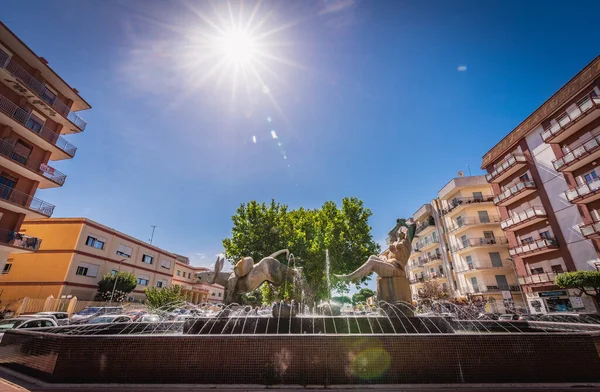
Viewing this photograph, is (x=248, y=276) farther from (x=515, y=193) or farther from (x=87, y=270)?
(x=515, y=193)

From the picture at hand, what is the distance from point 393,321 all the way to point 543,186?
26574 mm

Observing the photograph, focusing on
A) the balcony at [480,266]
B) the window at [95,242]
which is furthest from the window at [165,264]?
the balcony at [480,266]

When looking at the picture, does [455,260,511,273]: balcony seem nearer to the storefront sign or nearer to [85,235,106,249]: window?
the storefront sign

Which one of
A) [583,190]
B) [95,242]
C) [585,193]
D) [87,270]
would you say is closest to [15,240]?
[87,270]

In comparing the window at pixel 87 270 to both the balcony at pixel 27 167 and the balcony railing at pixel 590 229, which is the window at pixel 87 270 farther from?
the balcony railing at pixel 590 229

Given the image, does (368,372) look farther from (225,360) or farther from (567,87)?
(567,87)

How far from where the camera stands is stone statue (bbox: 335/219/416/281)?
8.09 meters

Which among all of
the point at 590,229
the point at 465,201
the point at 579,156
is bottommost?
the point at 590,229

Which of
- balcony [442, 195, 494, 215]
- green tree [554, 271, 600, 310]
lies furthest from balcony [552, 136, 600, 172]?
balcony [442, 195, 494, 215]

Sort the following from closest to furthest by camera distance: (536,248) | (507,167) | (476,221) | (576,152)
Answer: (576,152), (536,248), (507,167), (476,221)

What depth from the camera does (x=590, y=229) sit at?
18.7 metres

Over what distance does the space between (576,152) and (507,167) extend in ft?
20.6

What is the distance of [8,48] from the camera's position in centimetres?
1714

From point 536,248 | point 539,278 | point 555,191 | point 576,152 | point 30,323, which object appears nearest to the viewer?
point 30,323
